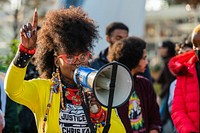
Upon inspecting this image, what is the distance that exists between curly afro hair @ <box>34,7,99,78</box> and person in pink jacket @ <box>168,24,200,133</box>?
50.4 inches

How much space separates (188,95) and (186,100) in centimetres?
5

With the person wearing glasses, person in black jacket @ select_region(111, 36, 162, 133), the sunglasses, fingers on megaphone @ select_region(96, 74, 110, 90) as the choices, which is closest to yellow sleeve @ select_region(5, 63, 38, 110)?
the person wearing glasses

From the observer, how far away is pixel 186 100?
4910 mm

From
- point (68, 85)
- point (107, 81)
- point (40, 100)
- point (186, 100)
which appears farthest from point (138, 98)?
point (107, 81)

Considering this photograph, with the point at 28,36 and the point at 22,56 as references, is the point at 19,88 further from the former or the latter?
the point at 28,36

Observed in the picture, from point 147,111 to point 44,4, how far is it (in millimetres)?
7206

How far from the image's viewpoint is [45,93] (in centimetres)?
371

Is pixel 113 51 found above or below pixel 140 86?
above

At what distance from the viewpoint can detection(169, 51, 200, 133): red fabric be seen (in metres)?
4.81

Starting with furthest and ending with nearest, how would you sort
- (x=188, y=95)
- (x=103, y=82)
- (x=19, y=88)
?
(x=188, y=95) → (x=19, y=88) → (x=103, y=82)

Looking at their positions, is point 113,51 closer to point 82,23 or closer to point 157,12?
point 82,23

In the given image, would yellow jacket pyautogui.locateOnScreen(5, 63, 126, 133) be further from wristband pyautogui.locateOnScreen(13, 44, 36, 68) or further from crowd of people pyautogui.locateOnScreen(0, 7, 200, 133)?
wristband pyautogui.locateOnScreen(13, 44, 36, 68)

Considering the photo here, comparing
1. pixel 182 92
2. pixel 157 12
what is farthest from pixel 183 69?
pixel 157 12

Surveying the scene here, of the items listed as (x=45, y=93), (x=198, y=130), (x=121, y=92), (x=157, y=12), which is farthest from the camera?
(x=157, y=12)
